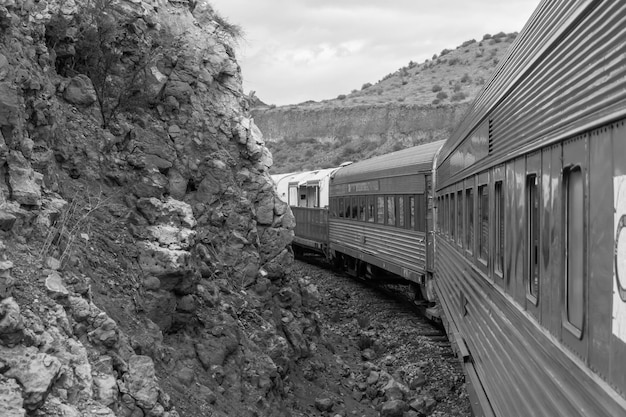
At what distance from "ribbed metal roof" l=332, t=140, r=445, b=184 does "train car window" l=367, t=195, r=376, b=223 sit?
0.52m

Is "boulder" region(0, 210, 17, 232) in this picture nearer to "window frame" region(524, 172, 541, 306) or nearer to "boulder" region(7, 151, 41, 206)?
"boulder" region(7, 151, 41, 206)

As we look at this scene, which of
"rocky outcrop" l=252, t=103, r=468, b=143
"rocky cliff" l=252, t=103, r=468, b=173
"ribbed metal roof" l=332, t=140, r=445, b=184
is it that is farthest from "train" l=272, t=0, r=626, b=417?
"rocky outcrop" l=252, t=103, r=468, b=143

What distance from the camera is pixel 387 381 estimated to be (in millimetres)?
12242

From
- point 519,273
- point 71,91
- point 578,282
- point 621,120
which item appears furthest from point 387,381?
point 621,120

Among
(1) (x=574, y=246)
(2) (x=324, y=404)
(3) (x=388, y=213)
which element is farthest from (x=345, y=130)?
(1) (x=574, y=246)

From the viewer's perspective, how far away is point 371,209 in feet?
60.4

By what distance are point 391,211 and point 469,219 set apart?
8.05 meters

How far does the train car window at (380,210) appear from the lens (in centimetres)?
1726

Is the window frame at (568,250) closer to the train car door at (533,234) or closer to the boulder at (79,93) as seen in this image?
the train car door at (533,234)

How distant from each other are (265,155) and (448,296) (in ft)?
13.2

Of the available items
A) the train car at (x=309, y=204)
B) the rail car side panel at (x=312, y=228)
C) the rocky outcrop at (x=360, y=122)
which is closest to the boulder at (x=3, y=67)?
the train car at (x=309, y=204)

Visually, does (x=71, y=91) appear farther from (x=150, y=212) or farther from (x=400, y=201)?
(x=400, y=201)

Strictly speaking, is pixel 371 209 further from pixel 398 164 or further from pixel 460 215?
pixel 460 215

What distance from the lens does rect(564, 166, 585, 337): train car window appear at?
338 cm
